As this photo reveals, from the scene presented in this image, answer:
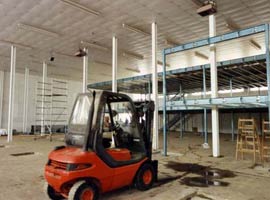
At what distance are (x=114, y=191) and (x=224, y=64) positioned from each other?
7677 millimetres

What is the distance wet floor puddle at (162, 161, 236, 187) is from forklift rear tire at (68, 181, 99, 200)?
7.40 ft

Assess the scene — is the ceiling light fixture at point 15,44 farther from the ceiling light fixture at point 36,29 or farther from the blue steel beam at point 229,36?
the blue steel beam at point 229,36

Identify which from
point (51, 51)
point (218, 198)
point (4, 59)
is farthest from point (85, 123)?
point (4, 59)

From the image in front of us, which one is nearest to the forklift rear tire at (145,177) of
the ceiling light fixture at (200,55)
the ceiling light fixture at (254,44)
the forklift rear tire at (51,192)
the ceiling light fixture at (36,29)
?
the forklift rear tire at (51,192)

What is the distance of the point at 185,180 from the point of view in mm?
5406

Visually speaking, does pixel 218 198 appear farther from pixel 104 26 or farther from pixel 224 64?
pixel 104 26

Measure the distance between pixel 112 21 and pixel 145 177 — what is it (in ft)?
25.2

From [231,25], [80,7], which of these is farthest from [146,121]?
[231,25]

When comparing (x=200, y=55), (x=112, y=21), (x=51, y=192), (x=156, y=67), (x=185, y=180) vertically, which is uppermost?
(x=112, y=21)

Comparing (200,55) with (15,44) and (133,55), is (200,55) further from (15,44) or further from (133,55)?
(15,44)

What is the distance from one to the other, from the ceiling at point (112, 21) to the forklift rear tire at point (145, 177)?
6.36m

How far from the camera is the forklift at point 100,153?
3.75 metres

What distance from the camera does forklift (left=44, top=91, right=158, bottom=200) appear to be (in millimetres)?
3754

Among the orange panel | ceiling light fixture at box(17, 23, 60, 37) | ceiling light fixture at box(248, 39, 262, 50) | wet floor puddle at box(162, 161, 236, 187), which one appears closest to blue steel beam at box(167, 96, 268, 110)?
wet floor puddle at box(162, 161, 236, 187)
